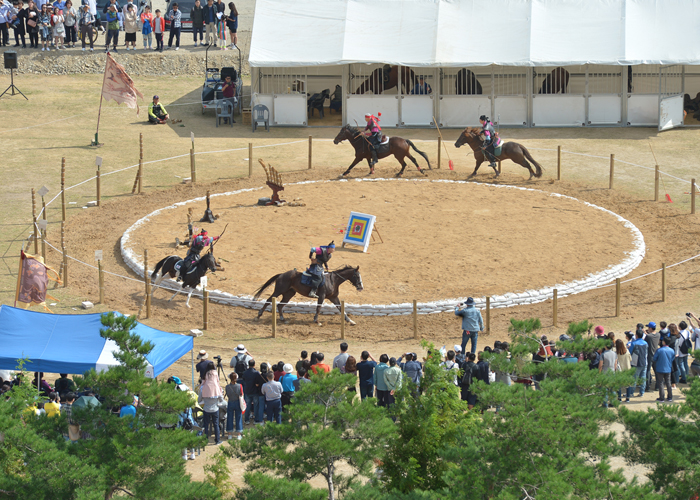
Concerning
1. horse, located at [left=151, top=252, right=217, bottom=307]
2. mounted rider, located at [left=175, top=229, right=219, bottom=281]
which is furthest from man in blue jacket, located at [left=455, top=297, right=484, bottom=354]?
mounted rider, located at [left=175, top=229, right=219, bottom=281]

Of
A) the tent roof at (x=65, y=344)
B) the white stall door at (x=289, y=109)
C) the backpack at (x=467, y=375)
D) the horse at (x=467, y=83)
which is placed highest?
the horse at (x=467, y=83)

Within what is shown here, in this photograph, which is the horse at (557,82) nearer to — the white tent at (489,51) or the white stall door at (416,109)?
the white tent at (489,51)

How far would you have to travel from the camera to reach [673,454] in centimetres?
829

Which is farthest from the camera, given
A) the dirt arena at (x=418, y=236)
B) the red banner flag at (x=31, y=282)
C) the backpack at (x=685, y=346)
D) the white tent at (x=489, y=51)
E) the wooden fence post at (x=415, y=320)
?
the white tent at (x=489, y=51)

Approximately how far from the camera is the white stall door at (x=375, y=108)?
1353 inches

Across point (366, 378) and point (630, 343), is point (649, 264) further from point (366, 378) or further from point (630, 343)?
point (366, 378)

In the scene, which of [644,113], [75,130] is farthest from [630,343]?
[75,130]

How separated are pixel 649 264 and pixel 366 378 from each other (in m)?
10.2

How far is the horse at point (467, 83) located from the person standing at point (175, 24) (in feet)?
44.1

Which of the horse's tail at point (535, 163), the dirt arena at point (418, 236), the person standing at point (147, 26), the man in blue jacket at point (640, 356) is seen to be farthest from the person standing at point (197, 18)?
the man in blue jacket at point (640, 356)

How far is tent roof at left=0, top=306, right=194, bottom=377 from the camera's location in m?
13.6

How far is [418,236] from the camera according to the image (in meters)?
22.8

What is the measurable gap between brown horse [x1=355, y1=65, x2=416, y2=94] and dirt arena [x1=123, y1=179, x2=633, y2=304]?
8550 mm

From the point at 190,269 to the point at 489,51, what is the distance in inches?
742
